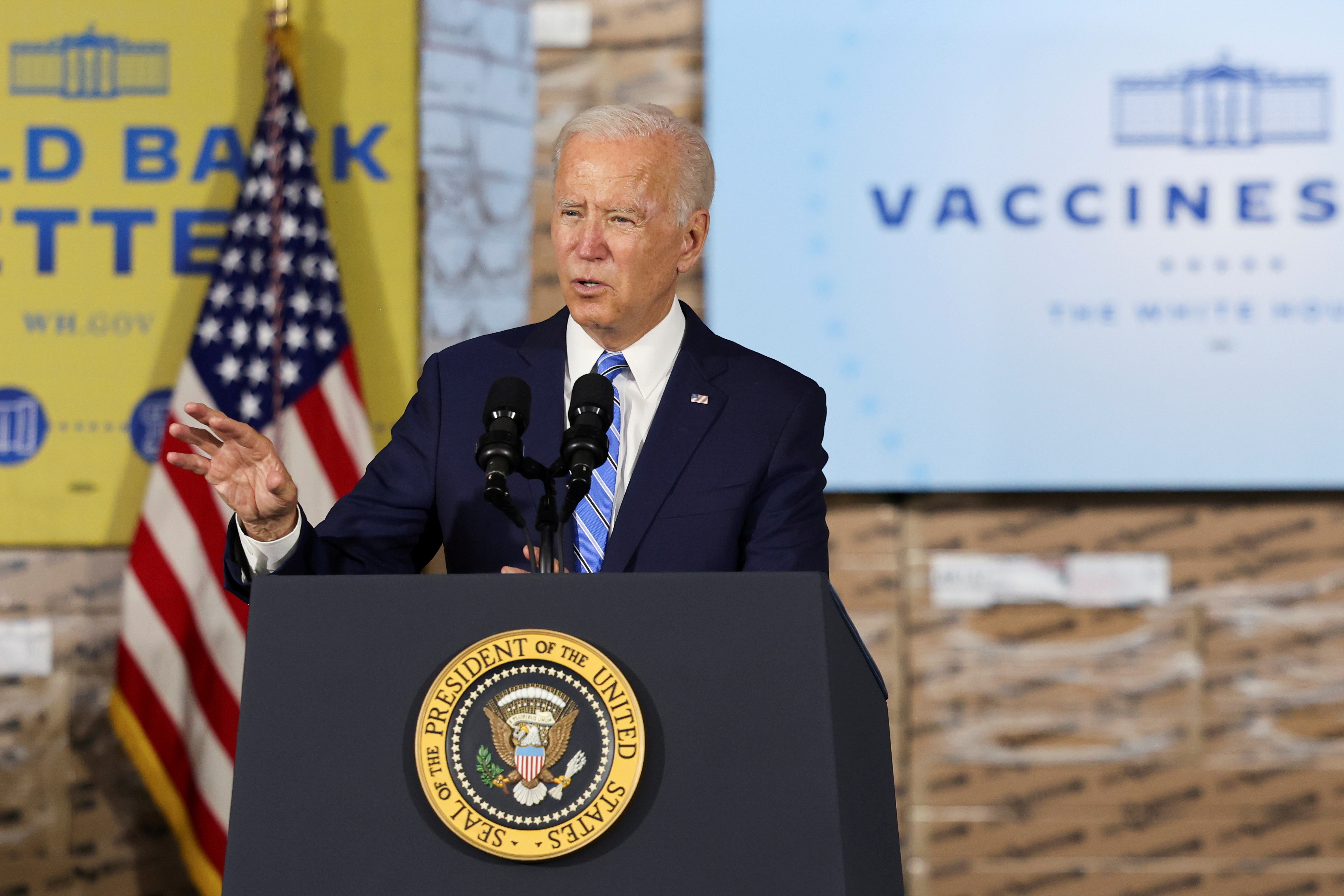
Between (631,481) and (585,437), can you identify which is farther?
(631,481)

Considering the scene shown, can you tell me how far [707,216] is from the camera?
5.62 feet

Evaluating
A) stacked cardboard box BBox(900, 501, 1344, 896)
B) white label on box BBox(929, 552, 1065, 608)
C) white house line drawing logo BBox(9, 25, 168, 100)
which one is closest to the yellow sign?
white house line drawing logo BBox(9, 25, 168, 100)

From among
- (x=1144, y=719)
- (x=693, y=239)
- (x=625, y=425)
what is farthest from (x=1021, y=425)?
(x=625, y=425)

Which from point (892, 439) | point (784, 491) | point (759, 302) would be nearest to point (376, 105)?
point (759, 302)

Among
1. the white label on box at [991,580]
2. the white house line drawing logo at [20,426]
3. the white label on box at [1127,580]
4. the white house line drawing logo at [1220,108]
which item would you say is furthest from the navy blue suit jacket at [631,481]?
the white house line drawing logo at [20,426]

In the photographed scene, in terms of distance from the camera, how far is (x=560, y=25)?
3.38 metres

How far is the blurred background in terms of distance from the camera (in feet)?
10.6

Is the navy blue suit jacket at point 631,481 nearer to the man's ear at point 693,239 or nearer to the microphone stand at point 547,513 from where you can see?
the man's ear at point 693,239

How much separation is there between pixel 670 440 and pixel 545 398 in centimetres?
16

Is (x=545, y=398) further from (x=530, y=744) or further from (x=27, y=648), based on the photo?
(x=27, y=648)

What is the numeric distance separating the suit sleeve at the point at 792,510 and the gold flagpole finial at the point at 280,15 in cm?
217

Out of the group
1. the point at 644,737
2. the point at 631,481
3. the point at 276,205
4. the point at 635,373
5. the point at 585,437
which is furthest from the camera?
the point at 276,205

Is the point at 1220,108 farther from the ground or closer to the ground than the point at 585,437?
farther from the ground

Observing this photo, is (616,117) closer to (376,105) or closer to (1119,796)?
(376,105)
